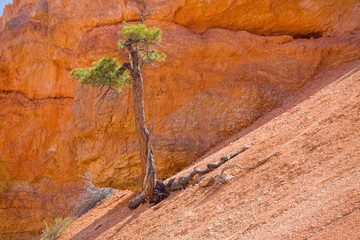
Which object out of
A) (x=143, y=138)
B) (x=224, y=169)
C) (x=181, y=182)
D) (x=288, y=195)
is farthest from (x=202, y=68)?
(x=288, y=195)

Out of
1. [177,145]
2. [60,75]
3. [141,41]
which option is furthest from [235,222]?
[60,75]

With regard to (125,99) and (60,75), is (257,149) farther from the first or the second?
(60,75)

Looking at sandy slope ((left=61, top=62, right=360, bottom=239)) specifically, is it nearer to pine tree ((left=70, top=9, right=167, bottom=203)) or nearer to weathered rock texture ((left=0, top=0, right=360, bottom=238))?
pine tree ((left=70, top=9, right=167, bottom=203))

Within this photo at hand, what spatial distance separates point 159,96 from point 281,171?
559cm

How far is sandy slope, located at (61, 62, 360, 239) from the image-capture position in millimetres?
2770

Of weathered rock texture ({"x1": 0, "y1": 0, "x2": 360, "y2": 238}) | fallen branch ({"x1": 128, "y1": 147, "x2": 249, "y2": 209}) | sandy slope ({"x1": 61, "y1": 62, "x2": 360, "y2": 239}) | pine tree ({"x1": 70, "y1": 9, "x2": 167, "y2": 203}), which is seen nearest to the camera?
sandy slope ({"x1": 61, "y1": 62, "x2": 360, "y2": 239})

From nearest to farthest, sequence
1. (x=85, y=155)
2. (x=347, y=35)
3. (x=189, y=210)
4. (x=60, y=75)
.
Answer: (x=189, y=210)
(x=85, y=155)
(x=347, y=35)
(x=60, y=75)

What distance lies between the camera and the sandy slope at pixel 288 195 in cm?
277

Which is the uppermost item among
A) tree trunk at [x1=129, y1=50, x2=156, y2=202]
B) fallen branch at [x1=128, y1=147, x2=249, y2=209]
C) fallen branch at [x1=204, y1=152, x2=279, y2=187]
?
tree trunk at [x1=129, y1=50, x2=156, y2=202]

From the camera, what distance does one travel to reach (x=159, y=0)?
10.4m

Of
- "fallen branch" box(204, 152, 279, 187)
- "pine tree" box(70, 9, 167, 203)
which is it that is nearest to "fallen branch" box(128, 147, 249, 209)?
"pine tree" box(70, 9, 167, 203)

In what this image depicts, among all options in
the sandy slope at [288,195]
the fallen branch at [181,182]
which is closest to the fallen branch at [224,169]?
the sandy slope at [288,195]

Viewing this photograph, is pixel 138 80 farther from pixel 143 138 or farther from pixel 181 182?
pixel 181 182

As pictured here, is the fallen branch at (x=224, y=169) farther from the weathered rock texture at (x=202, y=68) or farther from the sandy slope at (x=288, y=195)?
the weathered rock texture at (x=202, y=68)
